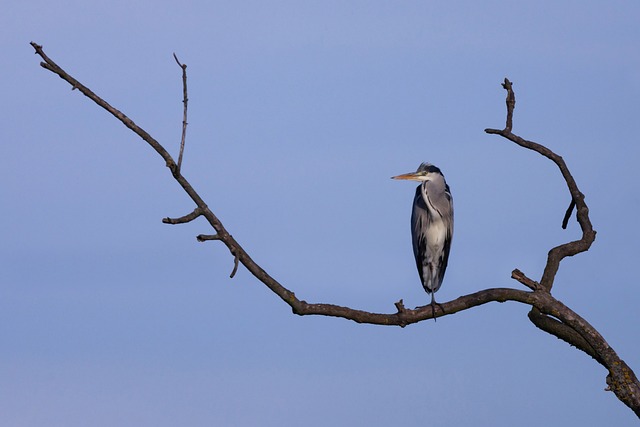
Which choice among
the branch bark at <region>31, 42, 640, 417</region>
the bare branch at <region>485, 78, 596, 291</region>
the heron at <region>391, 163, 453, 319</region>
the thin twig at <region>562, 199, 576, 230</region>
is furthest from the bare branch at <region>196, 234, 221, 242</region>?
the heron at <region>391, 163, 453, 319</region>

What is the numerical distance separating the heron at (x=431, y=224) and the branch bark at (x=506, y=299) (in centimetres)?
209

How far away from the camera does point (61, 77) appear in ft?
19.7

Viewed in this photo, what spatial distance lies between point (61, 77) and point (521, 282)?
12.1ft

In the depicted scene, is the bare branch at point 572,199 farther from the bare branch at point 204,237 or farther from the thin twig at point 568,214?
the bare branch at point 204,237

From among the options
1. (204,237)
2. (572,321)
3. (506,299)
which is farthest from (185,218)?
(572,321)

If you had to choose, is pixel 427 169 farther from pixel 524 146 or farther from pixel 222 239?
pixel 222 239

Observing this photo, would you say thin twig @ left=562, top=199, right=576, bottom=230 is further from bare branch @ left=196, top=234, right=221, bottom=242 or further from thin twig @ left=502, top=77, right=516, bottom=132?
bare branch @ left=196, top=234, right=221, bottom=242

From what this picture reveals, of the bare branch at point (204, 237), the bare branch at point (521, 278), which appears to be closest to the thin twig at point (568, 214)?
the bare branch at point (521, 278)

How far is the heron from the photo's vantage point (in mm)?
10195

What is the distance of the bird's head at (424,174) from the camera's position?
10.3 meters

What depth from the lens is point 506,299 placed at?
7.13 m

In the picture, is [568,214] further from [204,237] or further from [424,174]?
[204,237]

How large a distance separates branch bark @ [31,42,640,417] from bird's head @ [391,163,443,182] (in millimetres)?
2183

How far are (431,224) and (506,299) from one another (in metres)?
3.14
